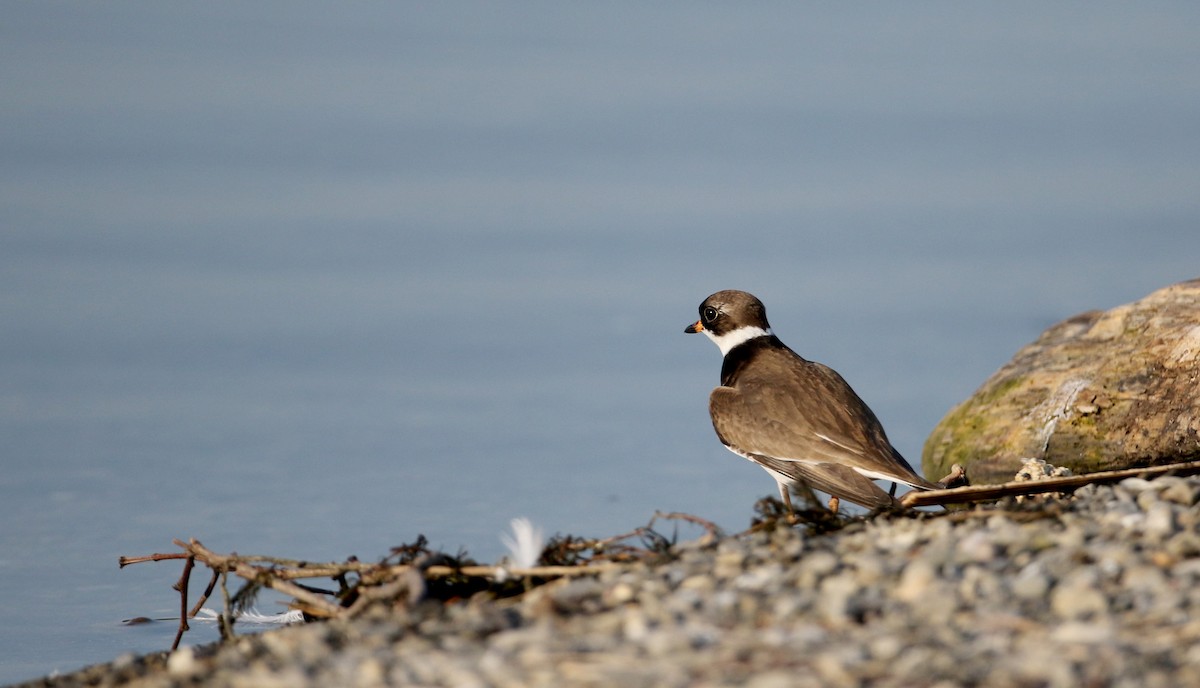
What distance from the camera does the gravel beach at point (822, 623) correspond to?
4.30m

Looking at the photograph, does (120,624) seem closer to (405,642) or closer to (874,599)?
(405,642)

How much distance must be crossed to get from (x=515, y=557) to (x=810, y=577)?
1420 millimetres

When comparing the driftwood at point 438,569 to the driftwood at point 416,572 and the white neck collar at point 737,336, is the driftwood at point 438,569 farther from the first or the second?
the white neck collar at point 737,336

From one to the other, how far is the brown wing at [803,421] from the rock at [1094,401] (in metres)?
2.05

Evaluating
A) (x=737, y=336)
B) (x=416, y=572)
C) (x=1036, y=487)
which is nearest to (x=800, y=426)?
(x=737, y=336)

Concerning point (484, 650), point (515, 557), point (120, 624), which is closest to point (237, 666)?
point (484, 650)

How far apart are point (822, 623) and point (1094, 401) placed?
6.47 meters

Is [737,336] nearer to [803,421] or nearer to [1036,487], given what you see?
[803,421]

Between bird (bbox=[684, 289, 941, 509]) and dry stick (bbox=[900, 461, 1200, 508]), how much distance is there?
2.36ft

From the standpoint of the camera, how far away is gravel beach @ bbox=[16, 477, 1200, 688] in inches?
169

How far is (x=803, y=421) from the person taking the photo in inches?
351

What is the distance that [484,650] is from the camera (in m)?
4.68

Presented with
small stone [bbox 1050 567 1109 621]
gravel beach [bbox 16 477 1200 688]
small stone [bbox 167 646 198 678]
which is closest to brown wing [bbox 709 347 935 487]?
gravel beach [bbox 16 477 1200 688]

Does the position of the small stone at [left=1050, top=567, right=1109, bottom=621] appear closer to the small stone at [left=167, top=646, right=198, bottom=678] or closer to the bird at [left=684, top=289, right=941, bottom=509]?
the small stone at [left=167, top=646, right=198, bottom=678]
